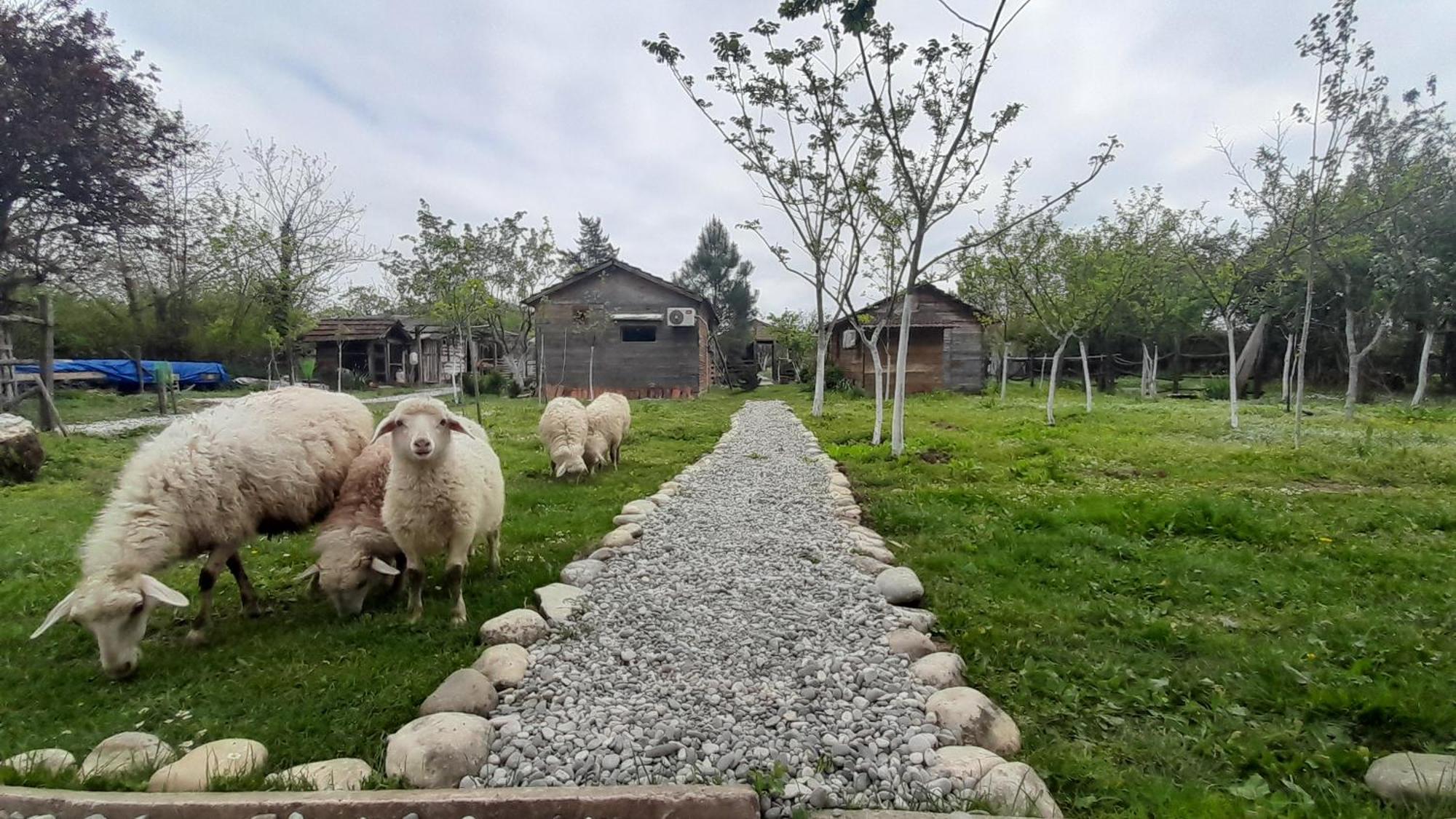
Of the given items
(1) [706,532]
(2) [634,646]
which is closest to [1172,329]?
(1) [706,532]

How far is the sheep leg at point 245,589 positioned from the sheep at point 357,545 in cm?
37

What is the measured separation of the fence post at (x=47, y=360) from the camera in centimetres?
1237

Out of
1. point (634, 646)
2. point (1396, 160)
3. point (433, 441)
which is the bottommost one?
point (634, 646)

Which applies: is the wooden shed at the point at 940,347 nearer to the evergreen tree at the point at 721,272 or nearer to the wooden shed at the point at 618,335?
the wooden shed at the point at 618,335

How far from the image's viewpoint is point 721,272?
2077 inches

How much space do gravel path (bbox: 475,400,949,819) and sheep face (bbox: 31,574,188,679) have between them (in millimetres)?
2370

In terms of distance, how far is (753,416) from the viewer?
1984 cm

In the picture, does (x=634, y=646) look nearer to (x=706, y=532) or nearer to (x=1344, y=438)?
(x=706, y=532)

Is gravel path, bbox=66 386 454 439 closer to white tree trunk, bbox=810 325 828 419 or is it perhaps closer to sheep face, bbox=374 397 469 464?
sheep face, bbox=374 397 469 464

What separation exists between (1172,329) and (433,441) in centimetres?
3748

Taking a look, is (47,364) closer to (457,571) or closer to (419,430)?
(419,430)

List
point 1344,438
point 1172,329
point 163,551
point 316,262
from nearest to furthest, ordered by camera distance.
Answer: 1. point 163,551
2. point 1344,438
3. point 316,262
4. point 1172,329

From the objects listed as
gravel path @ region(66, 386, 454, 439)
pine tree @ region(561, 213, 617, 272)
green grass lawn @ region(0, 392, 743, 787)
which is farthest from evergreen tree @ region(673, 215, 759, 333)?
green grass lawn @ region(0, 392, 743, 787)

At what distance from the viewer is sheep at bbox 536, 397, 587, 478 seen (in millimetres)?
9156
